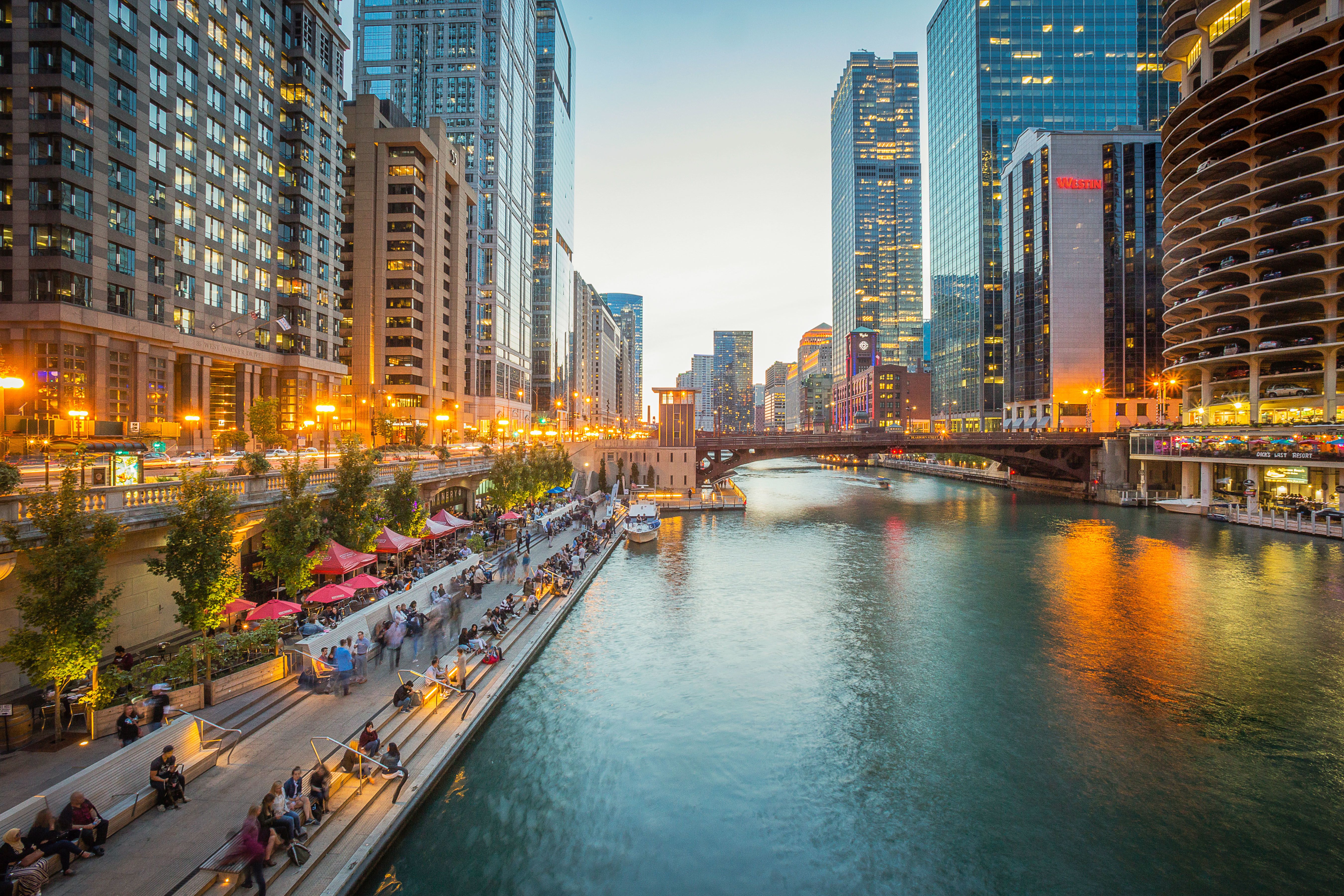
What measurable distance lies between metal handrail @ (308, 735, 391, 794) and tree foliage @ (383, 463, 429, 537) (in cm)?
1798

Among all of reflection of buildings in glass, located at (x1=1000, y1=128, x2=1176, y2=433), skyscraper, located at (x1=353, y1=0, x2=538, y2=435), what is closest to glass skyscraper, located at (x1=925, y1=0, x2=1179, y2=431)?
reflection of buildings in glass, located at (x1=1000, y1=128, x2=1176, y2=433)

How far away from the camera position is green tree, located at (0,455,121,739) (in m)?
12.7

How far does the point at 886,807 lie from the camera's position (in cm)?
1534

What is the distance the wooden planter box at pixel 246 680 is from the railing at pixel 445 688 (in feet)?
10.6

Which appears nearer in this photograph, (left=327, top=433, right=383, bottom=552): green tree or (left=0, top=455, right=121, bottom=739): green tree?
(left=0, top=455, right=121, bottom=739): green tree

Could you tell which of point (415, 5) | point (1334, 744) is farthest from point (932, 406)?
point (1334, 744)

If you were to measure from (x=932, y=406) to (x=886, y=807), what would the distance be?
187948 mm

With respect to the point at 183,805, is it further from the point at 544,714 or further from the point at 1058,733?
the point at 1058,733

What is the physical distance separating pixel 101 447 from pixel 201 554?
18284mm

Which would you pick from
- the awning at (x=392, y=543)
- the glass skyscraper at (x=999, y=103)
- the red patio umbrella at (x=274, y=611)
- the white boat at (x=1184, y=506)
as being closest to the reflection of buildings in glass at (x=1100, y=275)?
the glass skyscraper at (x=999, y=103)

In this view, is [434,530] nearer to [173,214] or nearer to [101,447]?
[101,447]

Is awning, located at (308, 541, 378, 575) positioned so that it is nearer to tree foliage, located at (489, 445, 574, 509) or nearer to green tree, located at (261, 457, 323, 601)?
green tree, located at (261, 457, 323, 601)

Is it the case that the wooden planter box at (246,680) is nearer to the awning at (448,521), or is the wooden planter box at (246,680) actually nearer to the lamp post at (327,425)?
the lamp post at (327,425)

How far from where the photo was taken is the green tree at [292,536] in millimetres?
20688
